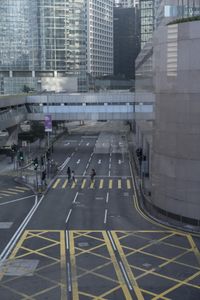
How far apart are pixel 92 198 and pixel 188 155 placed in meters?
12.2

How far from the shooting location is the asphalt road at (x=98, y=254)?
2111 cm

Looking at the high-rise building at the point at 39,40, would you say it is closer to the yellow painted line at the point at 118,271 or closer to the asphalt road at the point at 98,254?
the asphalt road at the point at 98,254

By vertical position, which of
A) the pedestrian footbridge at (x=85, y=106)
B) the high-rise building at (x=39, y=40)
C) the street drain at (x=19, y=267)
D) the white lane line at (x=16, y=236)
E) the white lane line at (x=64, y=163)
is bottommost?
the white lane line at (x=64, y=163)

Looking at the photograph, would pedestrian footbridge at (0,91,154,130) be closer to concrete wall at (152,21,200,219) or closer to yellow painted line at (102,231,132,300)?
concrete wall at (152,21,200,219)

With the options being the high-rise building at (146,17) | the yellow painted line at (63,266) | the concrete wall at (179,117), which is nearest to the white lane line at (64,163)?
the concrete wall at (179,117)

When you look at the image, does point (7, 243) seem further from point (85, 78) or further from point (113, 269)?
point (85, 78)

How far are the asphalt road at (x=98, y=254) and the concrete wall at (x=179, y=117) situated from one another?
2.34 metres

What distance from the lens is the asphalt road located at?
21.1 meters

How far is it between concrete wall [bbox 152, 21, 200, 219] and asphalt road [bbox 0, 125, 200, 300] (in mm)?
2336

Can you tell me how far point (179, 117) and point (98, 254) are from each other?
10138 millimetres

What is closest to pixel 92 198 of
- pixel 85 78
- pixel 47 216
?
pixel 47 216

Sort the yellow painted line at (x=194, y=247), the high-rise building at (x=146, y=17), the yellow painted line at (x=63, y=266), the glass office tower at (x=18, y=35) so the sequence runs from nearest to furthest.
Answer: the yellow painted line at (x=63, y=266), the yellow painted line at (x=194, y=247), the glass office tower at (x=18, y=35), the high-rise building at (x=146, y=17)

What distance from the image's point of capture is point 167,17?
35969 millimetres

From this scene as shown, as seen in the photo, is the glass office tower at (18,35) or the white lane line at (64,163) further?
the glass office tower at (18,35)
